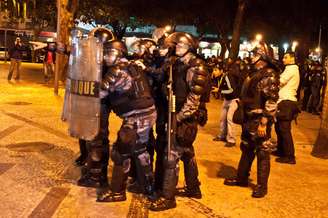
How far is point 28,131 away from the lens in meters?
9.66

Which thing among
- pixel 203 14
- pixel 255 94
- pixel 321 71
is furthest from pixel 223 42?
pixel 255 94

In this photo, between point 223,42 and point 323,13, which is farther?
point 223,42

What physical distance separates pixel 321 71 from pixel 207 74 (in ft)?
39.8

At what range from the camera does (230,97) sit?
389 inches

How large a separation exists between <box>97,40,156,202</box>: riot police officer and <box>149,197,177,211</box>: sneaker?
0.87ft

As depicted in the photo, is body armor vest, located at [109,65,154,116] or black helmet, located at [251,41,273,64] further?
black helmet, located at [251,41,273,64]

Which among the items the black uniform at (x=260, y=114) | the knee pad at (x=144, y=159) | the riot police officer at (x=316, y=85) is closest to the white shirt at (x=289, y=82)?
the black uniform at (x=260, y=114)

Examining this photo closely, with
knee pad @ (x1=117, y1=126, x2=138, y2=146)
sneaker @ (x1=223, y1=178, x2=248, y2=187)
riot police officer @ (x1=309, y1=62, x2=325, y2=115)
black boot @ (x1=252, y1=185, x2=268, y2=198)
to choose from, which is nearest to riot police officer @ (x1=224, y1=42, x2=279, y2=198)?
black boot @ (x1=252, y1=185, x2=268, y2=198)

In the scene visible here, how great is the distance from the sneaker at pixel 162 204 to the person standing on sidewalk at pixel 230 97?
13.2 feet

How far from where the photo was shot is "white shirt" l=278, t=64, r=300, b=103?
27.8 feet

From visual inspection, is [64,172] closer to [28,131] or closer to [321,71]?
[28,131]

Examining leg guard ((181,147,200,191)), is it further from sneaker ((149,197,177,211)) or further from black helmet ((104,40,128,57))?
black helmet ((104,40,128,57))

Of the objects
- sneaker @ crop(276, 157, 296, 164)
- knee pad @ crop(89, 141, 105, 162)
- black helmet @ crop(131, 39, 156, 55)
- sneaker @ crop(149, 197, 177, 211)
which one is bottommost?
sneaker @ crop(276, 157, 296, 164)

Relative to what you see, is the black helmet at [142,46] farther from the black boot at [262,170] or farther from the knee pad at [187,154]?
the black boot at [262,170]
